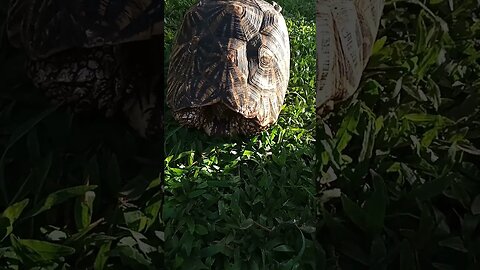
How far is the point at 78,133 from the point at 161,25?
196 mm

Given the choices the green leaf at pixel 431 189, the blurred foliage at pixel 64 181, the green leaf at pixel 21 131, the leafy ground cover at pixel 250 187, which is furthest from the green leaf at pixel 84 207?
the green leaf at pixel 431 189

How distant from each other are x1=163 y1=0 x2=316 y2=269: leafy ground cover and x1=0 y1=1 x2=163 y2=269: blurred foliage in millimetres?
321

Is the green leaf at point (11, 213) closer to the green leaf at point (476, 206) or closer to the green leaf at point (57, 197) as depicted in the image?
the green leaf at point (57, 197)

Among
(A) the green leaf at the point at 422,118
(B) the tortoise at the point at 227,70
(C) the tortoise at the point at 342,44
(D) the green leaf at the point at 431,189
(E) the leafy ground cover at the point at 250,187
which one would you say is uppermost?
(C) the tortoise at the point at 342,44

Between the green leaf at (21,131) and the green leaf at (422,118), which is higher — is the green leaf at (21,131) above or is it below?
above

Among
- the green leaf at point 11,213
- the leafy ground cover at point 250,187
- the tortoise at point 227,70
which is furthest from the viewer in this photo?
the tortoise at point 227,70

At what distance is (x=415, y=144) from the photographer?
36.3 inches

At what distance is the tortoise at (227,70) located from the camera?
1588 mm

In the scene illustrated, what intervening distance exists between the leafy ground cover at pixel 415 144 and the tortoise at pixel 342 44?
2cm

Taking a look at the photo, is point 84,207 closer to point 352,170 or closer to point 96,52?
point 96,52

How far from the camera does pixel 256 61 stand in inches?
65.2

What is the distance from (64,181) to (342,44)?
0.45 metres

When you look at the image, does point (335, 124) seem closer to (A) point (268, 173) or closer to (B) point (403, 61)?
(B) point (403, 61)

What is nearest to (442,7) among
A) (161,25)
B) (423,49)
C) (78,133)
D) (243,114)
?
(423,49)
